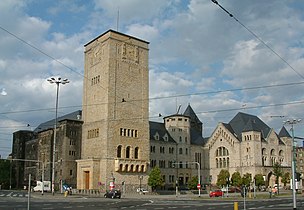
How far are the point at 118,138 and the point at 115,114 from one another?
4421 mm

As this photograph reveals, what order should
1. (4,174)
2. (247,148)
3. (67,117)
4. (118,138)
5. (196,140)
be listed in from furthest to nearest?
1. (196,140)
2. (4,174)
3. (67,117)
4. (247,148)
5. (118,138)

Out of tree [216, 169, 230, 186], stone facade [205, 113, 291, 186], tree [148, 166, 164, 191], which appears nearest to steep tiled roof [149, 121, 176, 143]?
stone facade [205, 113, 291, 186]

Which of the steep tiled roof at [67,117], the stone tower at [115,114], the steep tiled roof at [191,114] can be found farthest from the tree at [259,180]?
the steep tiled roof at [191,114]

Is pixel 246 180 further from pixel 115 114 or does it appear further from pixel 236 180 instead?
pixel 115 114

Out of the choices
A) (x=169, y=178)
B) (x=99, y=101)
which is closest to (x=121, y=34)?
(x=99, y=101)

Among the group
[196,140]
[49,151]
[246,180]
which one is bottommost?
[246,180]

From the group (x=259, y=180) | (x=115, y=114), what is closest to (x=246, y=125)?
(x=259, y=180)

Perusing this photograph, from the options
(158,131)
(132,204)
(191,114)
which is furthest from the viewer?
(191,114)

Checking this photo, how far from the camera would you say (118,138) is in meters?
73.2

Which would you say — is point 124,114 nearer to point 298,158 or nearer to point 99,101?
point 99,101

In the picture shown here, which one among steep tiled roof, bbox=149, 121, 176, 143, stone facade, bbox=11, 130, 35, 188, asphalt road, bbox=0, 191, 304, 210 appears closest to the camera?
asphalt road, bbox=0, 191, 304, 210

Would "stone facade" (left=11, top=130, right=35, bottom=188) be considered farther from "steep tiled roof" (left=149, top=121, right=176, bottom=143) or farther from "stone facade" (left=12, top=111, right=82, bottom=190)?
"steep tiled roof" (left=149, top=121, right=176, bottom=143)

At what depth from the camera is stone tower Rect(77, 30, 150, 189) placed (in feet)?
236

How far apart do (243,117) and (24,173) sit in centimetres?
6261
